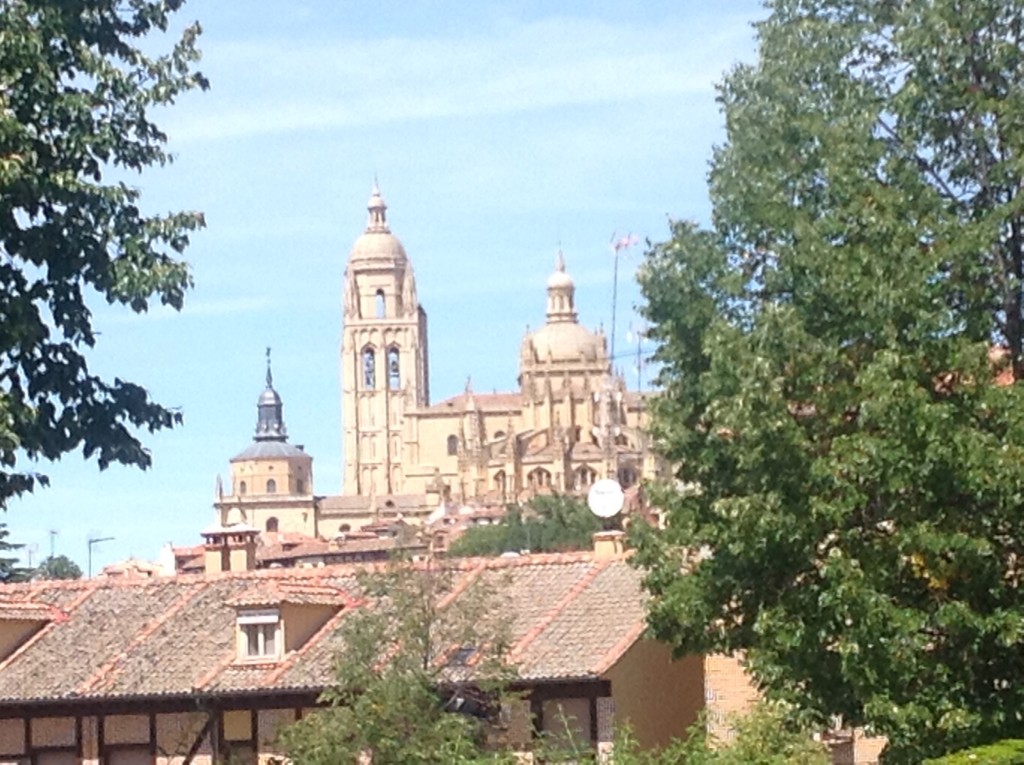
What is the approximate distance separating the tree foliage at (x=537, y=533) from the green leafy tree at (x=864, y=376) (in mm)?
92857

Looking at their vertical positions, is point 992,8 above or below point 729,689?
above

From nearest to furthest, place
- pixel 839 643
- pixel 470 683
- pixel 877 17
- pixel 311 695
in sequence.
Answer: pixel 839 643 < pixel 877 17 < pixel 470 683 < pixel 311 695

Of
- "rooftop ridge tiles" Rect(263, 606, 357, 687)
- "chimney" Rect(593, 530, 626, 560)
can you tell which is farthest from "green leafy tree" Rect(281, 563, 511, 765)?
"chimney" Rect(593, 530, 626, 560)

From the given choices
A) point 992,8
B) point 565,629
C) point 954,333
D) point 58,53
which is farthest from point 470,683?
point 58,53

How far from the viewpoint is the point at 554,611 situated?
113 ft

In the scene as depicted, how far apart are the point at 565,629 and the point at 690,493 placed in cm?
698

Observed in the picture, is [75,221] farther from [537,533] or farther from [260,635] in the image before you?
[537,533]

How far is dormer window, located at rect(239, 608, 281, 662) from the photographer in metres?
34.6

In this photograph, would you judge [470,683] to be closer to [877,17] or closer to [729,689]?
[729,689]

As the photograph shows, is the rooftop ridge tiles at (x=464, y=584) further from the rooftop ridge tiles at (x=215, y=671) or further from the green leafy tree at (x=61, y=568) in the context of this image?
the green leafy tree at (x=61, y=568)

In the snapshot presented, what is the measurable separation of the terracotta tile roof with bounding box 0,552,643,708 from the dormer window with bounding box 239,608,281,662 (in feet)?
0.66

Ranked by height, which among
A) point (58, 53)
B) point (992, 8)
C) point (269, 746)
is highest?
point (992, 8)

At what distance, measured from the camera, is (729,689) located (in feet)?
112

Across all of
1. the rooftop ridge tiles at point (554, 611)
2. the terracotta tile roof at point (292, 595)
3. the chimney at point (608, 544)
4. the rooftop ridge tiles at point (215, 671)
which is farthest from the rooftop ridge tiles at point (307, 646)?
the chimney at point (608, 544)
